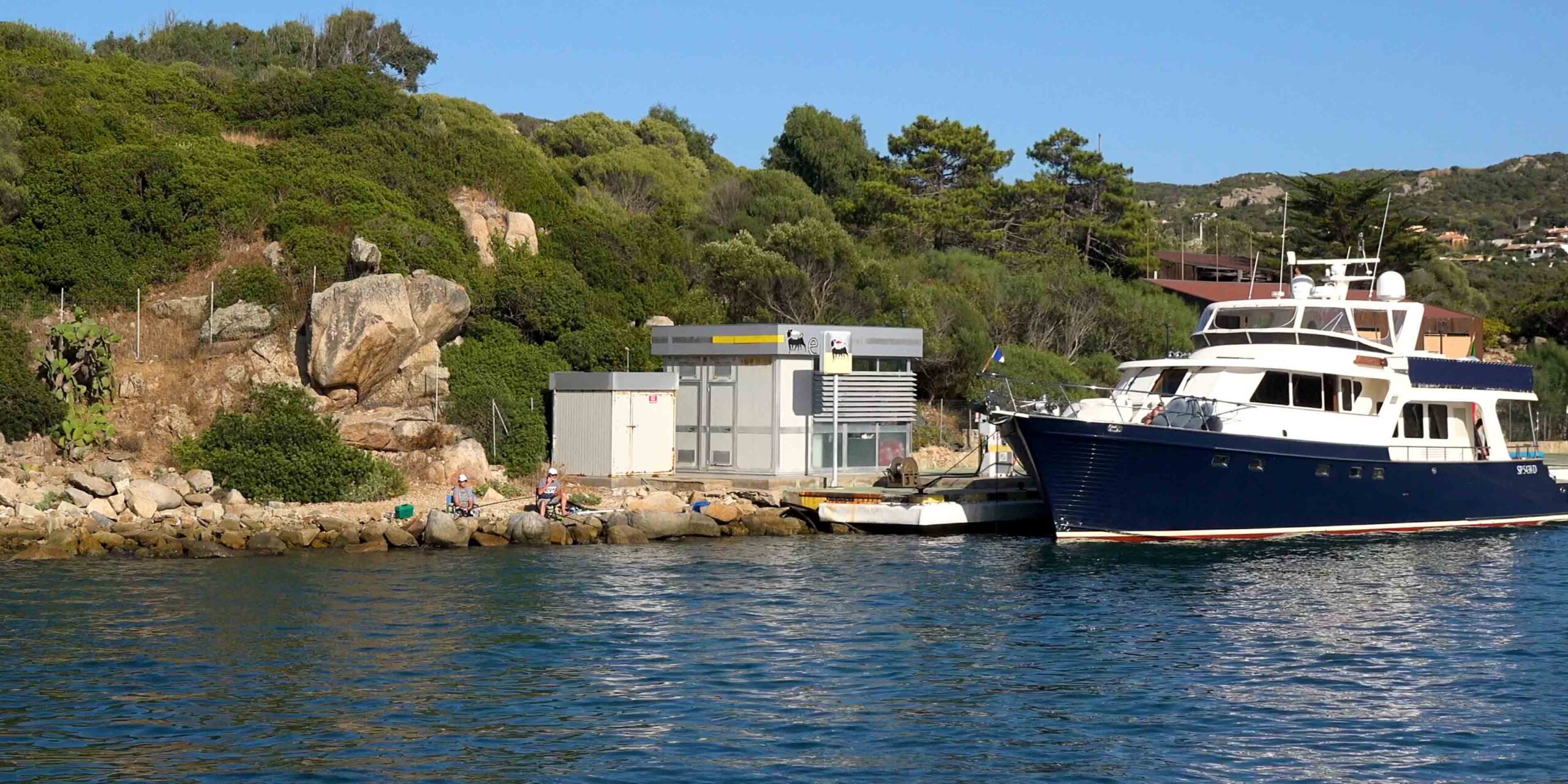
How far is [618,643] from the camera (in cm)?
2056

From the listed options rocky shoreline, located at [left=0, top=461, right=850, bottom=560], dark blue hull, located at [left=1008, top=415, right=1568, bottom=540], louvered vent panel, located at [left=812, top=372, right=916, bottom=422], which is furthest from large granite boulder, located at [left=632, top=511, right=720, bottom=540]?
dark blue hull, located at [left=1008, top=415, right=1568, bottom=540]

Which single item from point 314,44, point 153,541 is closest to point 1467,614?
point 153,541

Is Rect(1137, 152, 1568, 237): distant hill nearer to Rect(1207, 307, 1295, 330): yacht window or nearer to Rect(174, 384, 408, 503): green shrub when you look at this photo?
Rect(1207, 307, 1295, 330): yacht window

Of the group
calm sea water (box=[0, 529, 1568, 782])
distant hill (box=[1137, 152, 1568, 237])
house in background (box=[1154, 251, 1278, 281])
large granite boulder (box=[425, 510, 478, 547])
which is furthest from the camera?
distant hill (box=[1137, 152, 1568, 237])

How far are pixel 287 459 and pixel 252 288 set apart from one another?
24.8ft

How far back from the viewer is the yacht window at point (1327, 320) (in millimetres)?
33719

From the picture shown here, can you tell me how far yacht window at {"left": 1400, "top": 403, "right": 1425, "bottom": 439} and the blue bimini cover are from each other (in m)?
0.56

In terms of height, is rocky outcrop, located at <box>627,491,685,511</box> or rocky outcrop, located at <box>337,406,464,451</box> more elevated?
rocky outcrop, located at <box>337,406,464,451</box>

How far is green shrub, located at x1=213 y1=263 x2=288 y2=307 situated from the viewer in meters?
37.5

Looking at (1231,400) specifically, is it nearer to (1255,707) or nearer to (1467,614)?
(1467,614)

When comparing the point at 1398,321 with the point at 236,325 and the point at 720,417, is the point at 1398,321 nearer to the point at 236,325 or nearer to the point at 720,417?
the point at 720,417

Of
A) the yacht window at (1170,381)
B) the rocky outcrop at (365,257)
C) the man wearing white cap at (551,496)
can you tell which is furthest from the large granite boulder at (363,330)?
the yacht window at (1170,381)

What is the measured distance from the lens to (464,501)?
3012 centimetres

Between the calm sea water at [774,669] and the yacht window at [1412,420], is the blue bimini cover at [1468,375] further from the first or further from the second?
the calm sea water at [774,669]
